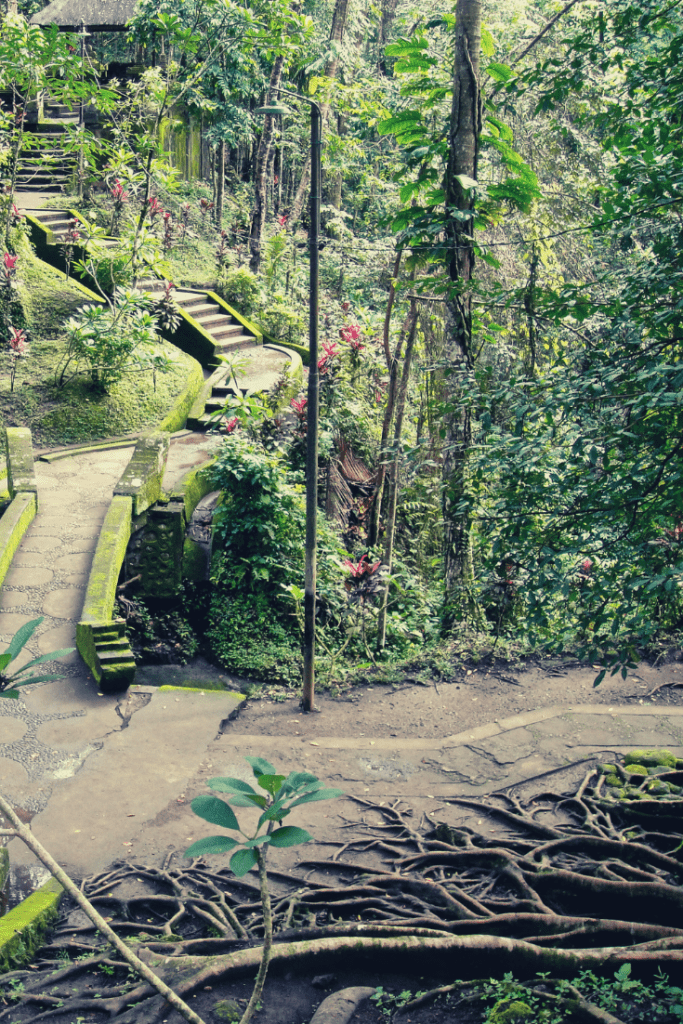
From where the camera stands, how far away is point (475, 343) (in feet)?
26.0

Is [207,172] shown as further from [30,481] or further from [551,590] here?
[551,590]

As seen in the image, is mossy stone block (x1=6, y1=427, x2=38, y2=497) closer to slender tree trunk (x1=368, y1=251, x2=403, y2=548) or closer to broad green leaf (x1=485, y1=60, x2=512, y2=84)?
slender tree trunk (x1=368, y1=251, x2=403, y2=548)

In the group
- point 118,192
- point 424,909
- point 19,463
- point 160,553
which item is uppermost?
point 118,192

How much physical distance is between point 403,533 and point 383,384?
2.97 m

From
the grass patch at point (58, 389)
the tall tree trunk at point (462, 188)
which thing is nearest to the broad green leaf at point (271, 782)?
the tall tree trunk at point (462, 188)

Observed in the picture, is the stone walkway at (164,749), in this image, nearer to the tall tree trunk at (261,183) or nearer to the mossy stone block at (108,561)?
the mossy stone block at (108,561)

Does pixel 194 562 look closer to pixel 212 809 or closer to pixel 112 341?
pixel 112 341

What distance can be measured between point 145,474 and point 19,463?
1535 millimetres

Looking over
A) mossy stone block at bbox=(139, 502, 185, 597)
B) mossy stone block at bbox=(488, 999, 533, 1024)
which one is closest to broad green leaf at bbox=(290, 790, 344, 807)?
mossy stone block at bbox=(488, 999, 533, 1024)

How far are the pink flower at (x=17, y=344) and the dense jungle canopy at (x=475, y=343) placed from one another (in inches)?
82.0

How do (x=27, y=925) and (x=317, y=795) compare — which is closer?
(x=317, y=795)

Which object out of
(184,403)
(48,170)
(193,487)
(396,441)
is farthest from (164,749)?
(48,170)

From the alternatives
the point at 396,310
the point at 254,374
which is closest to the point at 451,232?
the point at 396,310

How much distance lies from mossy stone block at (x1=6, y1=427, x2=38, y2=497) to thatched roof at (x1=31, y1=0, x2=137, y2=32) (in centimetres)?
1480
